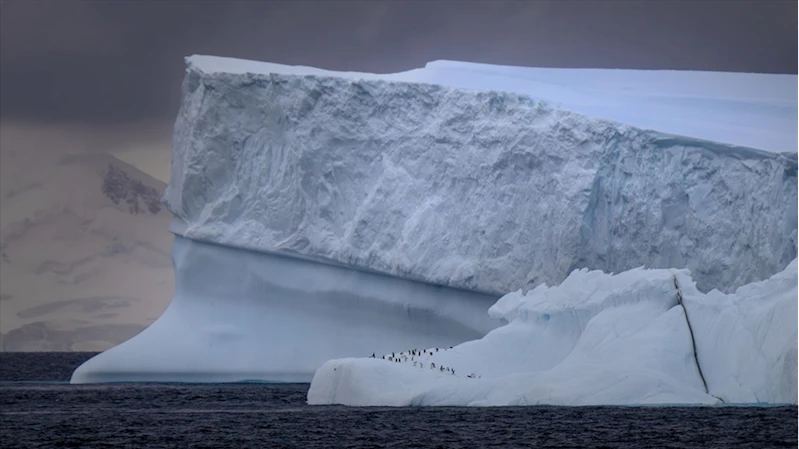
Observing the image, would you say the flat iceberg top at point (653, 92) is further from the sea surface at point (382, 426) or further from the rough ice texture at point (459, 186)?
the sea surface at point (382, 426)

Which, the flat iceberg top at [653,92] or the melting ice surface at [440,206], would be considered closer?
the melting ice surface at [440,206]

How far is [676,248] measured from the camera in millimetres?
18469

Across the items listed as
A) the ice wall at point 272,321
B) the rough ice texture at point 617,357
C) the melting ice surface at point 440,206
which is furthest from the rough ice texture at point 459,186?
the rough ice texture at point 617,357

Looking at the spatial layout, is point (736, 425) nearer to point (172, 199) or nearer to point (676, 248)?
point (676, 248)

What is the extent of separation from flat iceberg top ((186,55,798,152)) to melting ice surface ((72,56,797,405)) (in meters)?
0.06

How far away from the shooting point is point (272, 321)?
20688mm

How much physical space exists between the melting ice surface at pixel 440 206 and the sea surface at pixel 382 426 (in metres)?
1.82

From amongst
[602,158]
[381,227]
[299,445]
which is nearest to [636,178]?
[602,158]

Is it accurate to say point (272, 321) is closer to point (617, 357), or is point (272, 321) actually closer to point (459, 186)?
point (459, 186)

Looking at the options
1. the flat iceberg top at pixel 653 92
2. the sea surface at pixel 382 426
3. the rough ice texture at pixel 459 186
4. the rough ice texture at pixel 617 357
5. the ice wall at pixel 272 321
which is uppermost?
the flat iceberg top at pixel 653 92

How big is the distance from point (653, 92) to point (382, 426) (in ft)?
34.5

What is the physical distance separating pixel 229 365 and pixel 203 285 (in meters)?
1.50

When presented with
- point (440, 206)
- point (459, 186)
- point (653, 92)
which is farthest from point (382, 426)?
point (653, 92)

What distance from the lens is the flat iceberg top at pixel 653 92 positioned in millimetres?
19000
